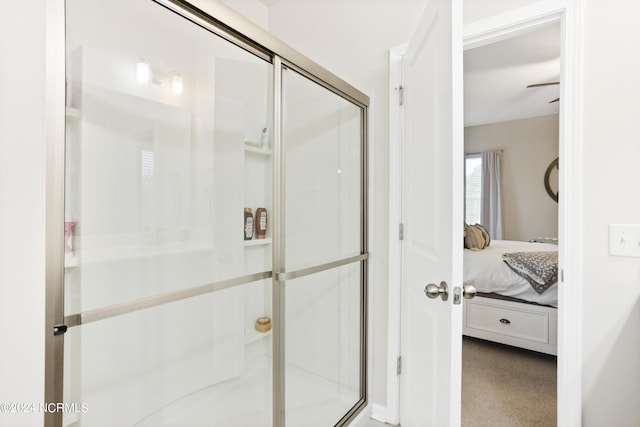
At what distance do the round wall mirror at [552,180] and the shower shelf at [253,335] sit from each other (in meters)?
5.65

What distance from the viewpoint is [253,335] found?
1313 mm

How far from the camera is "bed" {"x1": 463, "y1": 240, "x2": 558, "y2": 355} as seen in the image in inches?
101

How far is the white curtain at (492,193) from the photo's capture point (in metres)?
5.82

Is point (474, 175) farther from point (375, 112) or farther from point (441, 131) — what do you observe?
point (441, 131)

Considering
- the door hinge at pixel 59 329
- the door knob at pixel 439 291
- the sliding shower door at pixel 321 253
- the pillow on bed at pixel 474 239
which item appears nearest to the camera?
the door hinge at pixel 59 329

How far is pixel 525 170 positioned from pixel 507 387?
4.58 metres

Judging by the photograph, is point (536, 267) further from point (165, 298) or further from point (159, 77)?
point (159, 77)

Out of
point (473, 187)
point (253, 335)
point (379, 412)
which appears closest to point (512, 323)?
point (379, 412)

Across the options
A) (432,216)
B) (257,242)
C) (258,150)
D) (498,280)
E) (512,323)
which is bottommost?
(512,323)

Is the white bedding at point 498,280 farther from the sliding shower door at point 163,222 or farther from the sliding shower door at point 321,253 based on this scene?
the sliding shower door at point 163,222

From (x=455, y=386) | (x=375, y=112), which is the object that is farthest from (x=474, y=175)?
(x=455, y=386)

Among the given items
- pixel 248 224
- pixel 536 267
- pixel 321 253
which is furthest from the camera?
pixel 536 267

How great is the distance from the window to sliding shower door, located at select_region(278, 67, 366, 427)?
197 inches

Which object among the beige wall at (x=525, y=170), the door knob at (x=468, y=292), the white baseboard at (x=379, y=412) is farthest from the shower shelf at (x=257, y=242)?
the beige wall at (x=525, y=170)
